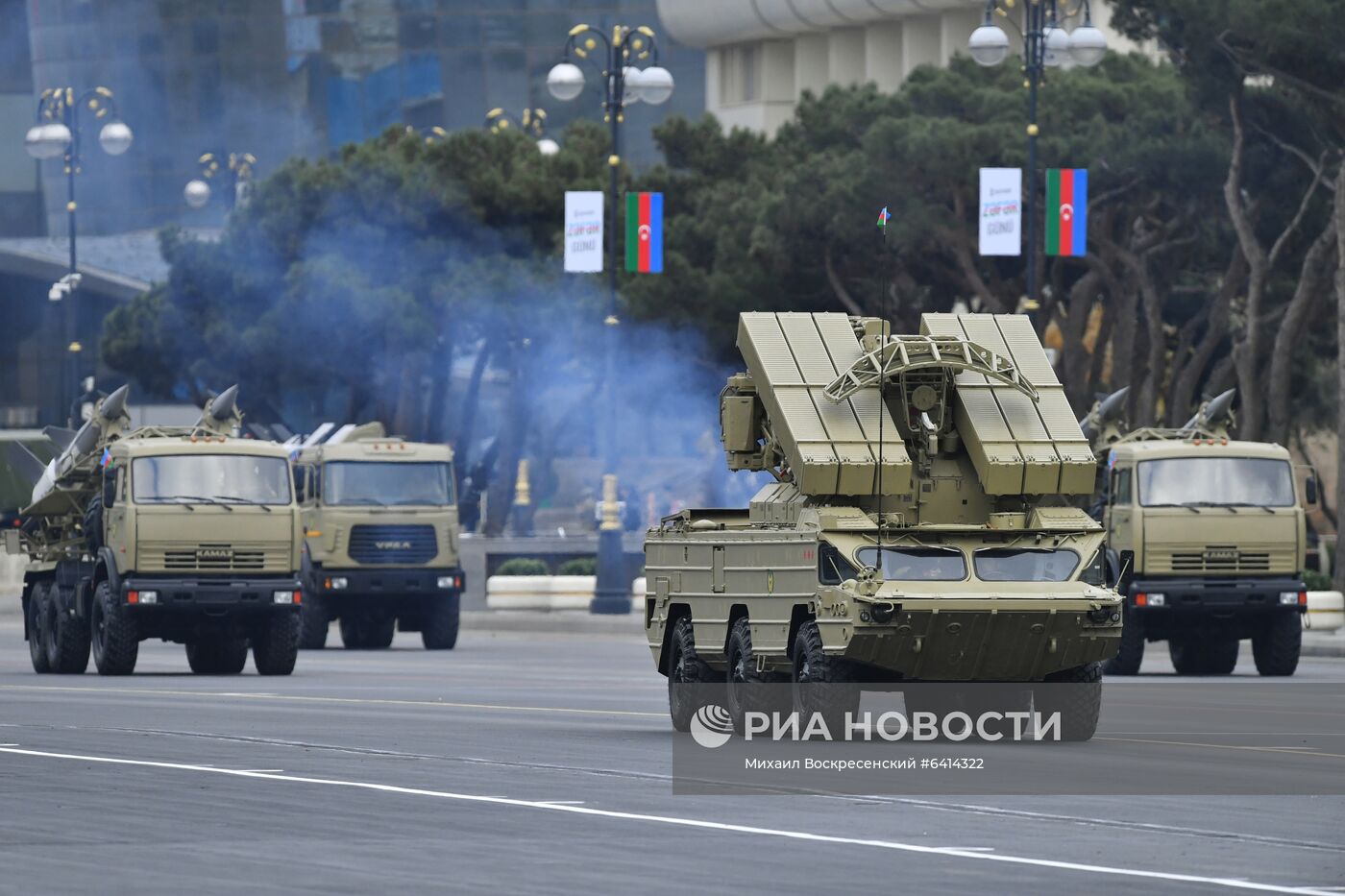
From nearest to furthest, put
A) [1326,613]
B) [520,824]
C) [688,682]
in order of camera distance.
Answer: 1. [520,824]
2. [688,682]
3. [1326,613]

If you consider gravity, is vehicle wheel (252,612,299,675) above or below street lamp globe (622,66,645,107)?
below

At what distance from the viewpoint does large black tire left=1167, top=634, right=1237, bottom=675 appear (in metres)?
34.2

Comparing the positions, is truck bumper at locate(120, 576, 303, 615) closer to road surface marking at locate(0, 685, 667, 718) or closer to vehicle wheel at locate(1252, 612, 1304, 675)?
road surface marking at locate(0, 685, 667, 718)

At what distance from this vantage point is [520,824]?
14.7 m

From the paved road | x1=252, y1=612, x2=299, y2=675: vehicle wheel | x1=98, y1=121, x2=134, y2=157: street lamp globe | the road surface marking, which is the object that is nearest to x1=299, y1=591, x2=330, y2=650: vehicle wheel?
x1=252, y1=612, x2=299, y2=675: vehicle wheel

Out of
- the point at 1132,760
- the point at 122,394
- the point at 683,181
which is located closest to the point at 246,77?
the point at 683,181

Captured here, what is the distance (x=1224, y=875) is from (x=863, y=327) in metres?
10.1

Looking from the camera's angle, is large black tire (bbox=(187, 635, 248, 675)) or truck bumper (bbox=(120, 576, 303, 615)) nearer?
truck bumper (bbox=(120, 576, 303, 615))

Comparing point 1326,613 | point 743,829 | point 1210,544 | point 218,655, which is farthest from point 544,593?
point 743,829

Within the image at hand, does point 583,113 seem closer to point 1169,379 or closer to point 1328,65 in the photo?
point 1169,379

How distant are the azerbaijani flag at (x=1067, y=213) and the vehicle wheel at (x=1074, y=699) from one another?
1120 inches

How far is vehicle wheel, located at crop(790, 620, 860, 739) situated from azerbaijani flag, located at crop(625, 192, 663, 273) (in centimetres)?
3184

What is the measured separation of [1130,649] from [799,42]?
72.2 m

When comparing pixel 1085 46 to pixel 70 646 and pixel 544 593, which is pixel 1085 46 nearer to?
pixel 544 593
